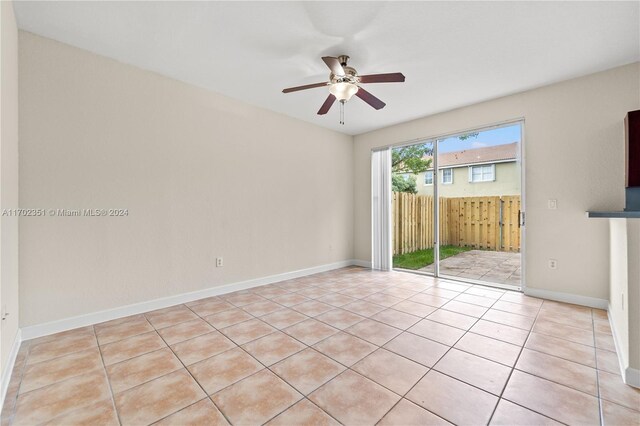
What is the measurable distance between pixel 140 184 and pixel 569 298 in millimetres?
5059

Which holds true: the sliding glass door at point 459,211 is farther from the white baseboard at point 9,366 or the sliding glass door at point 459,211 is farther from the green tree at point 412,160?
the white baseboard at point 9,366

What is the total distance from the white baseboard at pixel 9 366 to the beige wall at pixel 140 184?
172mm

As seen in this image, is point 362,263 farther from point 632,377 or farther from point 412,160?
point 632,377

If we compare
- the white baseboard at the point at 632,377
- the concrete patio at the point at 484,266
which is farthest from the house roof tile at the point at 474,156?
the white baseboard at the point at 632,377

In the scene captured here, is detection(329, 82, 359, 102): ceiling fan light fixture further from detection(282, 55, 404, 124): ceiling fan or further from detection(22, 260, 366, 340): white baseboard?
detection(22, 260, 366, 340): white baseboard

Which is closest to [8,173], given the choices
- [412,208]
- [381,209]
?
[381,209]

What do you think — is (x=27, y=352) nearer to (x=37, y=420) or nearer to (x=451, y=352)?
(x=37, y=420)

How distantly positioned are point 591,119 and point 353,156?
3464 millimetres

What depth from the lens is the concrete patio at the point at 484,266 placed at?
434 cm

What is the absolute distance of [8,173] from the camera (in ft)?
6.38

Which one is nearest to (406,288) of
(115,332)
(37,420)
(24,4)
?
(115,332)

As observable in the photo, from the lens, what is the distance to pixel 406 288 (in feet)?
12.5

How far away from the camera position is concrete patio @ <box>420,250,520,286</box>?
14.3ft

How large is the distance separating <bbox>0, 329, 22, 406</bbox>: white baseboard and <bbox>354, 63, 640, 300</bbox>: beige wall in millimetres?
4901
